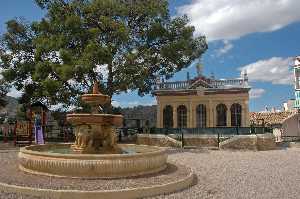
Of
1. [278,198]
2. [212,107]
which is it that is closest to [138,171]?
[278,198]

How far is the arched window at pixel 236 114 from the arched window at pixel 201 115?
228 cm

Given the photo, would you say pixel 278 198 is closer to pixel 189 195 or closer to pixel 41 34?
pixel 189 195

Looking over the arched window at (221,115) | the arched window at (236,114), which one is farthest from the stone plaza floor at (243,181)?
the arched window at (221,115)

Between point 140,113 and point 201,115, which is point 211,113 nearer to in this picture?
point 201,115

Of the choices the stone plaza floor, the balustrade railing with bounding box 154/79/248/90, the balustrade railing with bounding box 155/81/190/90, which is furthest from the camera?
the balustrade railing with bounding box 155/81/190/90

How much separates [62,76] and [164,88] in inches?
494

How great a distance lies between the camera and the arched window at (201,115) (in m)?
33.0

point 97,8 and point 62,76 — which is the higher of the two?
point 97,8

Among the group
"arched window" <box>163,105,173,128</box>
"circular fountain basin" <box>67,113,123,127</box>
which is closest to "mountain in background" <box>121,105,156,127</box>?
"arched window" <box>163,105,173,128</box>

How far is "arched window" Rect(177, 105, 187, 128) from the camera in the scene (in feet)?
110

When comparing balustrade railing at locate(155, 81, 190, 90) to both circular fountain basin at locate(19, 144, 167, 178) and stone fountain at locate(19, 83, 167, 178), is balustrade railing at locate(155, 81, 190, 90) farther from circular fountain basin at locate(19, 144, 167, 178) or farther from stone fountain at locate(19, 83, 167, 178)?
circular fountain basin at locate(19, 144, 167, 178)

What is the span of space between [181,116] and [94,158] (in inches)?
Answer: 967

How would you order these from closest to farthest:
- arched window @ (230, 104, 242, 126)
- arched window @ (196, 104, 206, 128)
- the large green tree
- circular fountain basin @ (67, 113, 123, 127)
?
circular fountain basin @ (67, 113, 123, 127) < the large green tree < arched window @ (230, 104, 242, 126) < arched window @ (196, 104, 206, 128)

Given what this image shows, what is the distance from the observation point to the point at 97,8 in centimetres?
2541
